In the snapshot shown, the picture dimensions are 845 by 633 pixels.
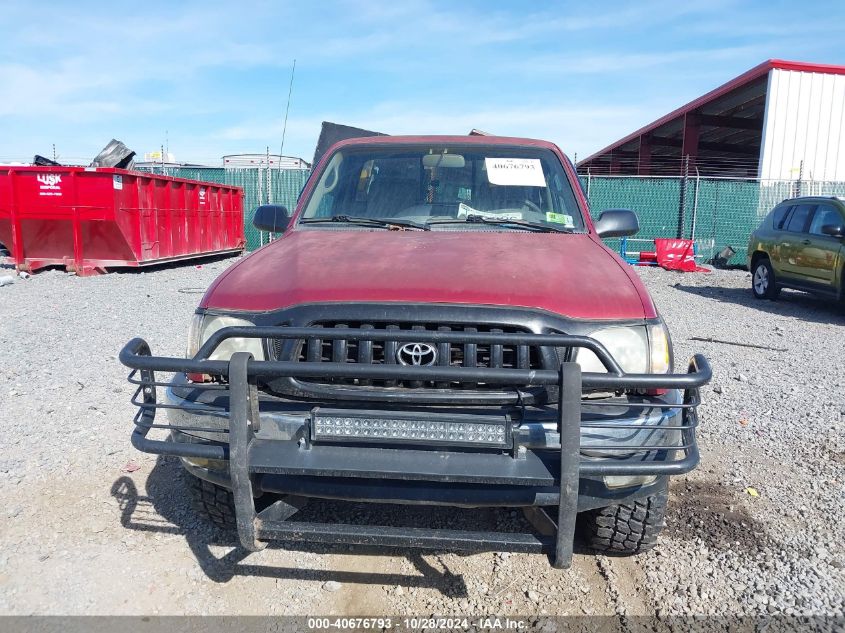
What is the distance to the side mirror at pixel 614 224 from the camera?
3.99m

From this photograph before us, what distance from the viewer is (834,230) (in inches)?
390

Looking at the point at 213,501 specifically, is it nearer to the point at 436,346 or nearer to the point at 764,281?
the point at 436,346

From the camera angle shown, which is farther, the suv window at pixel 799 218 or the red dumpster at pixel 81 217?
the red dumpster at pixel 81 217

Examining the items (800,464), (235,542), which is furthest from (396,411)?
(800,464)

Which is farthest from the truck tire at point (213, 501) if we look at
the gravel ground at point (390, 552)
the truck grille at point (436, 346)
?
the truck grille at point (436, 346)

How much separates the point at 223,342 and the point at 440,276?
35.6 inches

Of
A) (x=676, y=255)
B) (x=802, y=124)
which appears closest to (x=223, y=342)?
(x=676, y=255)

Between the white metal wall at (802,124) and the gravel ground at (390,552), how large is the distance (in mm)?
14770

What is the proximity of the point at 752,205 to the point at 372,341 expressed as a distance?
59.4ft

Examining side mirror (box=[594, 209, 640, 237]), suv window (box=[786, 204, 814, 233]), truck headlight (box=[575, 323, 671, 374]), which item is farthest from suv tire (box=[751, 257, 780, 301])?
truck headlight (box=[575, 323, 671, 374])

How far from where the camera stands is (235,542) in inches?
128

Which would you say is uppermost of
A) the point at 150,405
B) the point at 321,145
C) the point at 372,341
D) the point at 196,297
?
the point at 321,145

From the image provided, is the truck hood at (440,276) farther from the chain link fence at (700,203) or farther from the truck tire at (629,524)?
the chain link fence at (700,203)

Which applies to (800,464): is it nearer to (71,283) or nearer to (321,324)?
(321,324)
